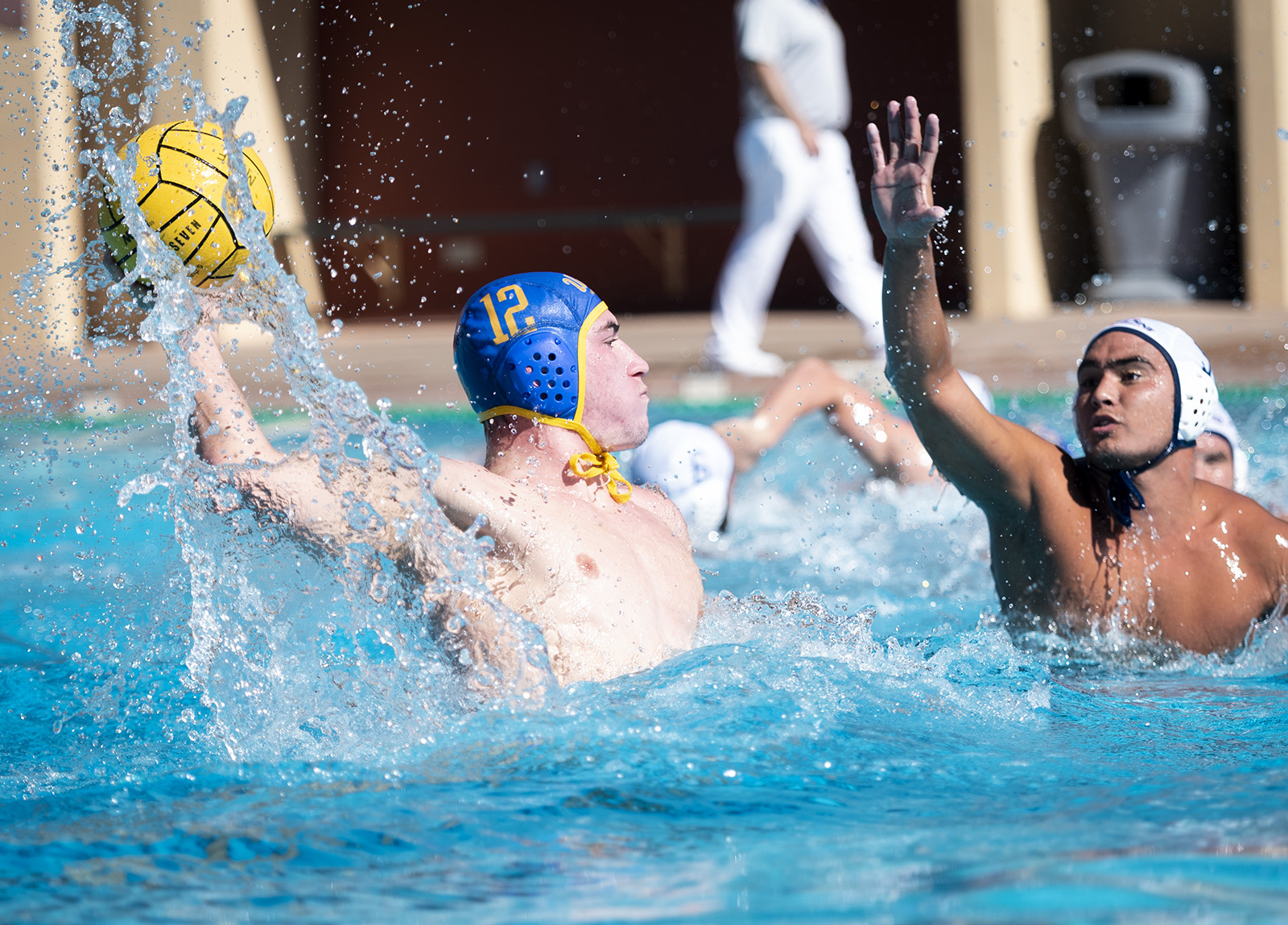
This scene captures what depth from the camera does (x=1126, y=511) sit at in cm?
353

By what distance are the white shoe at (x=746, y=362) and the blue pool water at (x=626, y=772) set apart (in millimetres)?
4322

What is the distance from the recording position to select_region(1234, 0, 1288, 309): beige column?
1006 cm

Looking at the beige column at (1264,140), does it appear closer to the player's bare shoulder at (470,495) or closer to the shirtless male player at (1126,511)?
the shirtless male player at (1126,511)

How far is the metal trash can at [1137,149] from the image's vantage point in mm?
10102

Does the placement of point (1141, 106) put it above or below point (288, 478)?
above

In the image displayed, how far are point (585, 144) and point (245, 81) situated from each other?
3570 mm

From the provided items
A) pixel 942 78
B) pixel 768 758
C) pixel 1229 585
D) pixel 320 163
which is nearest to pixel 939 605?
pixel 1229 585

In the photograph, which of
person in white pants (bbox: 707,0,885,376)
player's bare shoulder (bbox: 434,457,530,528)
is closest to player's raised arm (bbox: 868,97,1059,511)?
player's bare shoulder (bbox: 434,457,530,528)

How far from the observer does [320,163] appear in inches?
541

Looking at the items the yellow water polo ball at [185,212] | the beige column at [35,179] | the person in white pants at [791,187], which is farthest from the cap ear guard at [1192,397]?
the beige column at [35,179]

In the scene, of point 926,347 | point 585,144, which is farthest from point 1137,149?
point 926,347

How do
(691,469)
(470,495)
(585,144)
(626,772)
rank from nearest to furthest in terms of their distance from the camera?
(626,772)
(470,495)
(691,469)
(585,144)

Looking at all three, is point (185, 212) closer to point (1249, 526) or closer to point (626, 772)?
point (626, 772)

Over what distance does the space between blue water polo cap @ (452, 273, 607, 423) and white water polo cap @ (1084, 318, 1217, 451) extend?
4.71 ft
